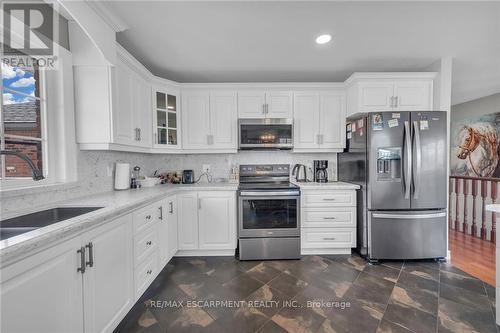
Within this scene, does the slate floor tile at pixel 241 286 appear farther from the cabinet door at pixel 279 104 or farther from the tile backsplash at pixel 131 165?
the cabinet door at pixel 279 104

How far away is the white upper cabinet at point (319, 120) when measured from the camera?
116 inches

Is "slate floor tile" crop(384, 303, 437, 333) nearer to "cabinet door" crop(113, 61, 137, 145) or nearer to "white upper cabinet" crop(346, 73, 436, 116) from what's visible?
"white upper cabinet" crop(346, 73, 436, 116)

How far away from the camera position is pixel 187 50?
7.27 feet

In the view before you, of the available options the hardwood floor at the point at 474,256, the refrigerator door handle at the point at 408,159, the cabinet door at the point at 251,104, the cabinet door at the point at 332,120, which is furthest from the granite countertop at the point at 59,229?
the hardwood floor at the point at 474,256

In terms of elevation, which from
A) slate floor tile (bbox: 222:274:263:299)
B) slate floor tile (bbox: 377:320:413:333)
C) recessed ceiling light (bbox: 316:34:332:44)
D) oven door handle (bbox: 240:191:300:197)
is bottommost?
slate floor tile (bbox: 377:320:413:333)

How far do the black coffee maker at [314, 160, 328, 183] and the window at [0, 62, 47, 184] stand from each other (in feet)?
9.98

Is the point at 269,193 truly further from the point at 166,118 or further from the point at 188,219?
the point at 166,118

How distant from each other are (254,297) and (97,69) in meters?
2.45

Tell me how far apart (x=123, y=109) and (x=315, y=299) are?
256 centimetres

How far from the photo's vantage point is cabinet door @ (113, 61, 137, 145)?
6.18ft

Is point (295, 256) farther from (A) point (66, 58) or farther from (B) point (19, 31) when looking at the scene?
(B) point (19, 31)

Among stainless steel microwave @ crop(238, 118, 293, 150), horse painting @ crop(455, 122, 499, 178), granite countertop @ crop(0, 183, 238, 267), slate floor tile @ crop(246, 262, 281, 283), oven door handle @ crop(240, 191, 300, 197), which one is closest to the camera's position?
granite countertop @ crop(0, 183, 238, 267)

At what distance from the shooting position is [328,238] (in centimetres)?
265

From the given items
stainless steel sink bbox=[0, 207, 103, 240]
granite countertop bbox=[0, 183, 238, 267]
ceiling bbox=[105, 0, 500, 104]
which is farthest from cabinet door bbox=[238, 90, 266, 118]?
stainless steel sink bbox=[0, 207, 103, 240]
